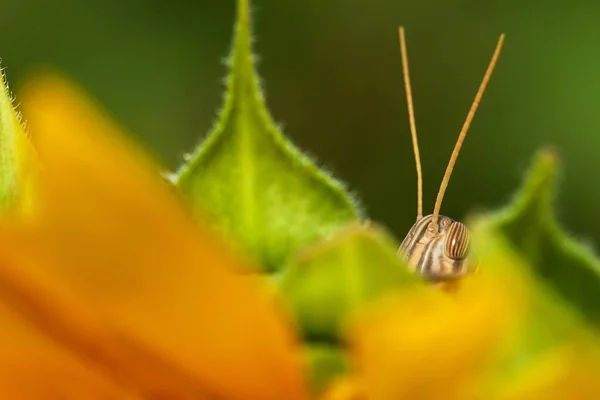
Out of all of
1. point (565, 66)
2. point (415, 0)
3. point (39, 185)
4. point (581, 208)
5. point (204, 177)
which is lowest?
point (39, 185)

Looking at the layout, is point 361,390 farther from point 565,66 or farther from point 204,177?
point 565,66

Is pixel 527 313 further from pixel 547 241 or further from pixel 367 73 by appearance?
pixel 367 73

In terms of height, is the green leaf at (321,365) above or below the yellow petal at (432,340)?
above

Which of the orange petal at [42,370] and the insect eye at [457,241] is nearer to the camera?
the orange petal at [42,370]

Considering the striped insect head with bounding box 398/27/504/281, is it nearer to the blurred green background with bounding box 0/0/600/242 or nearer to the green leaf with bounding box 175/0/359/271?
the green leaf with bounding box 175/0/359/271

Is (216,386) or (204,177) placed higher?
(204,177)

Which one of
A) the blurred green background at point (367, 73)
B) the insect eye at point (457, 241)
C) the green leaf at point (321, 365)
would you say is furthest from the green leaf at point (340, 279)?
the blurred green background at point (367, 73)

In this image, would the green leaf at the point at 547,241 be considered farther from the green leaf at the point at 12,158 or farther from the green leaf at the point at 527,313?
the green leaf at the point at 12,158

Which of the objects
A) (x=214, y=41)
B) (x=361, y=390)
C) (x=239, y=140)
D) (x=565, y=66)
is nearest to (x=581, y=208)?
(x=565, y=66)
